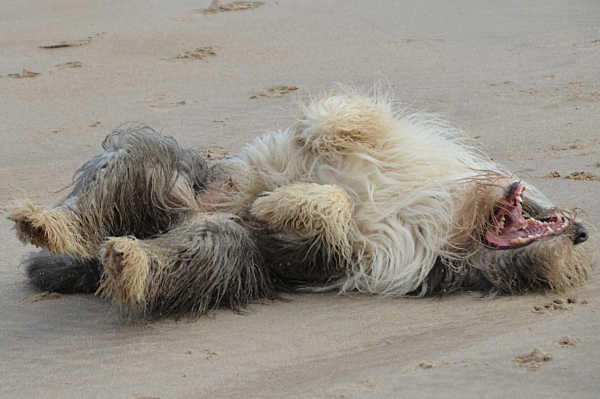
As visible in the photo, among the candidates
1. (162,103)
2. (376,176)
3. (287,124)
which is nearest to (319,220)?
(376,176)

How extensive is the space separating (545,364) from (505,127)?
4.11 m

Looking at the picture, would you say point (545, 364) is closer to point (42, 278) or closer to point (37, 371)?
point (37, 371)

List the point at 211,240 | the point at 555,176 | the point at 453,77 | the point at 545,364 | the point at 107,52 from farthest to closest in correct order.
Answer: the point at 107,52 < the point at 453,77 < the point at 555,176 < the point at 211,240 < the point at 545,364

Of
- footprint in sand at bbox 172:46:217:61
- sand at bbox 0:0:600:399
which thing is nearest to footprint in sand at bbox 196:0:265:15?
sand at bbox 0:0:600:399

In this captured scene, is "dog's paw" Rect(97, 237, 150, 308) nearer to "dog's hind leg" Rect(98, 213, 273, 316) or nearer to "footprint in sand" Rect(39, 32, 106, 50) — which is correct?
"dog's hind leg" Rect(98, 213, 273, 316)

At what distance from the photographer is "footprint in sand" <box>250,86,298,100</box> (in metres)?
8.24

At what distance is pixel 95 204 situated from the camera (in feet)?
13.9

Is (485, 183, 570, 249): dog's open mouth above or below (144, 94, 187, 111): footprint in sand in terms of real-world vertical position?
above

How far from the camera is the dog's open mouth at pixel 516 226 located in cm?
414

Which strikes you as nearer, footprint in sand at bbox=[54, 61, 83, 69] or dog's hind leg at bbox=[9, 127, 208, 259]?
dog's hind leg at bbox=[9, 127, 208, 259]

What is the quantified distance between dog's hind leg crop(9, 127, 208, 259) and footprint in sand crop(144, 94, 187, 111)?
143 inches

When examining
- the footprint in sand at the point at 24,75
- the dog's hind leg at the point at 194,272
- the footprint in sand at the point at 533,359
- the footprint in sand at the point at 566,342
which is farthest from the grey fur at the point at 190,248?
the footprint in sand at the point at 24,75

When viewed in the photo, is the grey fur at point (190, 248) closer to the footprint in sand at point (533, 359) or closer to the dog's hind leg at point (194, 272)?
the dog's hind leg at point (194, 272)

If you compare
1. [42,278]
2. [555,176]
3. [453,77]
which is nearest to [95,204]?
[42,278]
